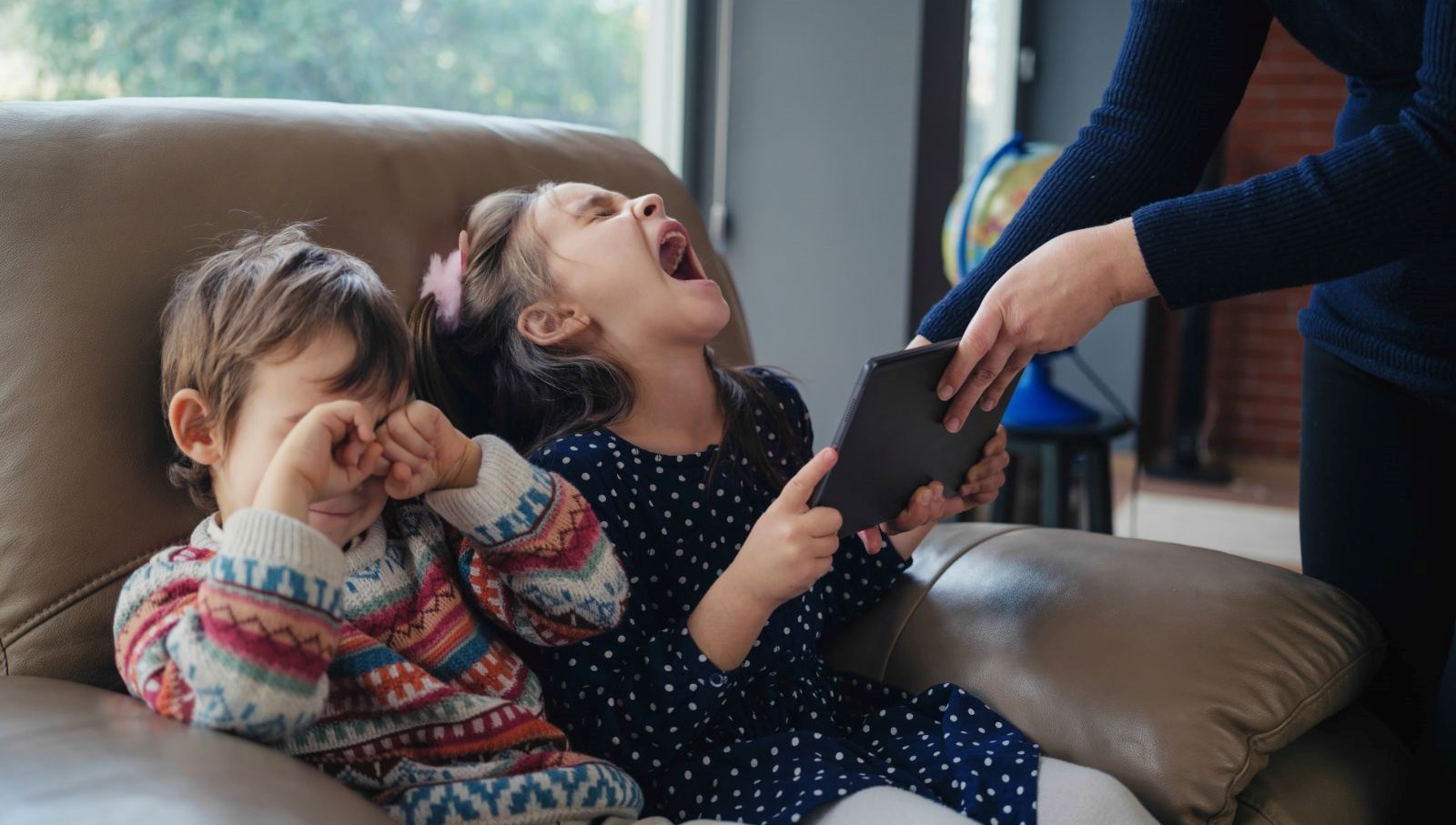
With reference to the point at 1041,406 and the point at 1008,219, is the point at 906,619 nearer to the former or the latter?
the point at 1041,406

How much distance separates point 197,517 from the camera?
974 millimetres

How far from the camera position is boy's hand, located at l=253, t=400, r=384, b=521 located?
2.59ft

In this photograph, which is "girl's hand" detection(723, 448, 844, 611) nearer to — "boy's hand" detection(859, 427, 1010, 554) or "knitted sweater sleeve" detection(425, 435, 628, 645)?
"knitted sweater sleeve" detection(425, 435, 628, 645)

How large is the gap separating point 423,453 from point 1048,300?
1.77ft

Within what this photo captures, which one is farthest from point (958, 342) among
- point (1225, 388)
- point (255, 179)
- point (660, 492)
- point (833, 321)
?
point (1225, 388)

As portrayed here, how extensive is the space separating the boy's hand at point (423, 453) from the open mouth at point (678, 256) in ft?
1.25

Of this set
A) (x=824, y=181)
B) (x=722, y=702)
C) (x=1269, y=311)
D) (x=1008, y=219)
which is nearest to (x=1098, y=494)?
(x=1008, y=219)

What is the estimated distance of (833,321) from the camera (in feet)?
8.36

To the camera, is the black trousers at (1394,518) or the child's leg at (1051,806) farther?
the black trousers at (1394,518)

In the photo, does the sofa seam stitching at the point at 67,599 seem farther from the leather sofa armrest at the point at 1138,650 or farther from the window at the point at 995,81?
the window at the point at 995,81

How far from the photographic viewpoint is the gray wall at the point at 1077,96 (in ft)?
14.1

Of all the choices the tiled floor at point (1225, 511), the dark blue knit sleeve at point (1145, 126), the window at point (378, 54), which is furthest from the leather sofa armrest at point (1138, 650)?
the tiled floor at point (1225, 511)

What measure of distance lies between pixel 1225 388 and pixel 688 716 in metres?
4.21

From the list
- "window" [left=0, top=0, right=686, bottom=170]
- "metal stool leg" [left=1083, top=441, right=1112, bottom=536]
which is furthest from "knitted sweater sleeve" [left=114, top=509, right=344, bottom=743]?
"metal stool leg" [left=1083, top=441, right=1112, bottom=536]
